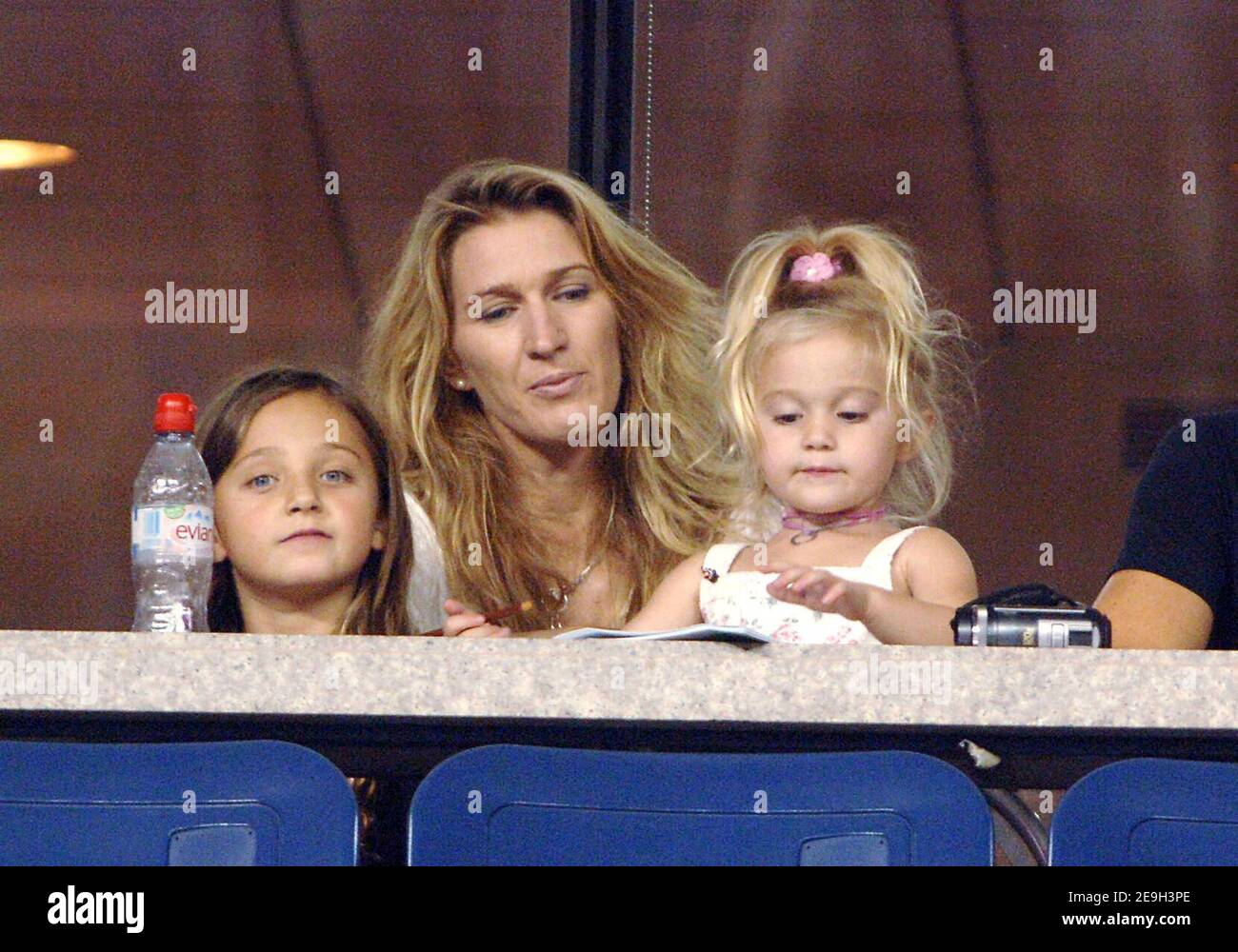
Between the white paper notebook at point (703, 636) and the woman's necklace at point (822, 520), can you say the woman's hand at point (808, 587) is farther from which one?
the woman's necklace at point (822, 520)

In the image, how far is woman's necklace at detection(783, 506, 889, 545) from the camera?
208cm

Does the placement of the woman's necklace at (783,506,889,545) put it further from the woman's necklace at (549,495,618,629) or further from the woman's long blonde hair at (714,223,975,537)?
the woman's necklace at (549,495,618,629)

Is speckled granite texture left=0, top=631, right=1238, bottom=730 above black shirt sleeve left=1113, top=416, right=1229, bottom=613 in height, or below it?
below

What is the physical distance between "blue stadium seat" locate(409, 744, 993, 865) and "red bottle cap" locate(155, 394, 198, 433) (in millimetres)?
695

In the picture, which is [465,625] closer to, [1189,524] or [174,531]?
[174,531]

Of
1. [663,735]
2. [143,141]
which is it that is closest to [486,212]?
[663,735]

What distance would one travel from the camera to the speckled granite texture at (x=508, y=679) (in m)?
0.98

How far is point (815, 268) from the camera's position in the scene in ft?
7.38

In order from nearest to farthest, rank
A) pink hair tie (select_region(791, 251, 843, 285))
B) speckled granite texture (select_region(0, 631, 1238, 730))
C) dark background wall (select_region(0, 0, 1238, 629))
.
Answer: speckled granite texture (select_region(0, 631, 1238, 730)) → pink hair tie (select_region(791, 251, 843, 285)) → dark background wall (select_region(0, 0, 1238, 629))

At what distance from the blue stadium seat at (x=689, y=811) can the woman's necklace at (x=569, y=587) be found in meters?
1.56

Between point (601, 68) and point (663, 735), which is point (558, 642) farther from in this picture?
point (601, 68)

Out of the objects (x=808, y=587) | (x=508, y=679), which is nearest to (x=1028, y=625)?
(x=808, y=587)

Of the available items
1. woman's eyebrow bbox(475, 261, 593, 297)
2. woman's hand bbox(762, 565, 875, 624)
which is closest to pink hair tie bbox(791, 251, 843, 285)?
woman's eyebrow bbox(475, 261, 593, 297)
